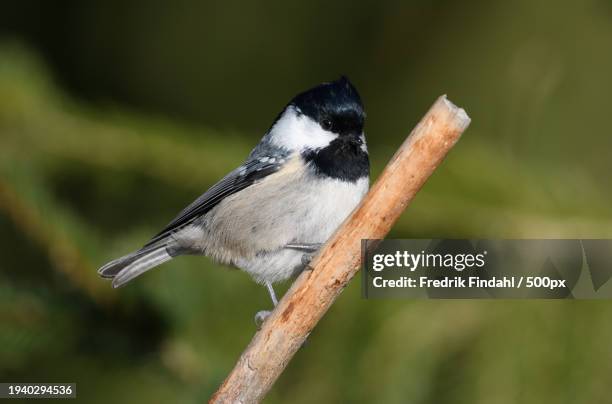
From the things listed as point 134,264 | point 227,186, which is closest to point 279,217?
point 227,186

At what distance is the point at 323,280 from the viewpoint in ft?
6.11

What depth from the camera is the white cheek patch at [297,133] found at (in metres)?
2.62

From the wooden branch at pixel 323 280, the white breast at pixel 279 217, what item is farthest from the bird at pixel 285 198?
the wooden branch at pixel 323 280

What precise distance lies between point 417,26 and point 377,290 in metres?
2.32

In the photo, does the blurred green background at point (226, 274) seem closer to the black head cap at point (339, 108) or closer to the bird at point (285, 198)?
the bird at point (285, 198)

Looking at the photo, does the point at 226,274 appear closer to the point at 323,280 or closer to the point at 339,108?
the point at 339,108

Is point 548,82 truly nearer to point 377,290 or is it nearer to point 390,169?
point 377,290

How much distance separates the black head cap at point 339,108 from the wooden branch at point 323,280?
77 cm

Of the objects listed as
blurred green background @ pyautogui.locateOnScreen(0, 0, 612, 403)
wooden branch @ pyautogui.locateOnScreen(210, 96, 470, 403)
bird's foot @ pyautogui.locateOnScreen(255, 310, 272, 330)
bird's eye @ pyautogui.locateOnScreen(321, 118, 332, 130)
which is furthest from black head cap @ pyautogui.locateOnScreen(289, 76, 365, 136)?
wooden branch @ pyautogui.locateOnScreen(210, 96, 470, 403)

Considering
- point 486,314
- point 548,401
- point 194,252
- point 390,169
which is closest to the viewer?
point 390,169

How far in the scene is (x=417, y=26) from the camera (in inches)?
170

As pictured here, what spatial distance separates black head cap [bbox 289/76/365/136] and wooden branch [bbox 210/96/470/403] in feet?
2.53

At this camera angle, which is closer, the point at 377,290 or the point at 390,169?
the point at 390,169

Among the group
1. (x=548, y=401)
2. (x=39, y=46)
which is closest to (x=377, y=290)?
(x=548, y=401)
